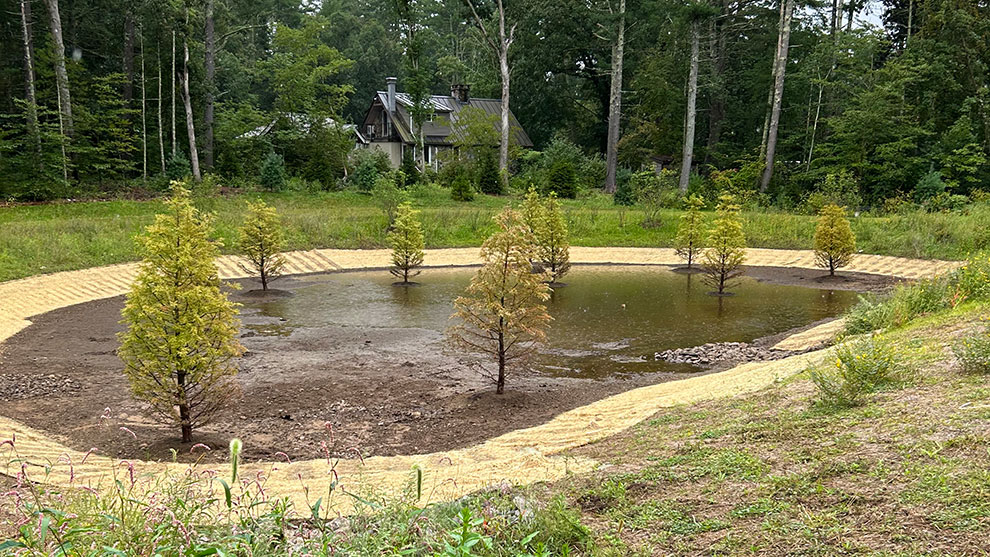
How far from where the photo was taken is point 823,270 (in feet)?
68.2

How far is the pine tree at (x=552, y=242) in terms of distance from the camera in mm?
18531

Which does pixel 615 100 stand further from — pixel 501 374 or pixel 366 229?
pixel 501 374

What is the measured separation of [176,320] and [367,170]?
87.5ft

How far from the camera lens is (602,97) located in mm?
45375

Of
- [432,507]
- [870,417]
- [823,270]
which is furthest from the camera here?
[823,270]

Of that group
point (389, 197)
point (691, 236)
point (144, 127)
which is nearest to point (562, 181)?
point (389, 197)

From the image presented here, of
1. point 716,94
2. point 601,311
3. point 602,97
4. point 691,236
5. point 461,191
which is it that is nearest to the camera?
point 601,311

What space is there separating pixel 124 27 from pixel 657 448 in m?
35.9

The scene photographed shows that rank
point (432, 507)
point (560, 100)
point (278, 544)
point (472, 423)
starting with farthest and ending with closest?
point (560, 100) → point (472, 423) → point (432, 507) → point (278, 544)

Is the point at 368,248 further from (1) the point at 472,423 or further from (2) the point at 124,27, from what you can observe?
(2) the point at 124,27

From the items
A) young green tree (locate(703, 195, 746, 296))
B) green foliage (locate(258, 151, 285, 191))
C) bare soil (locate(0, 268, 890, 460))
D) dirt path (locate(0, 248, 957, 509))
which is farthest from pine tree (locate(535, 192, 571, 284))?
green foliage (locate(258, 151, 285, 191))

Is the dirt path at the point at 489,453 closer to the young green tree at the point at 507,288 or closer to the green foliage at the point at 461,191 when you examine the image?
the young green tree at the point at 507,288

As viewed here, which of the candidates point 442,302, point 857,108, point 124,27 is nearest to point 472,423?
point 442,302

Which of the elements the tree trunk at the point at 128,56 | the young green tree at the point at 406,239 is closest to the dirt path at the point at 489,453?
the young green tree at the point at 406,239
